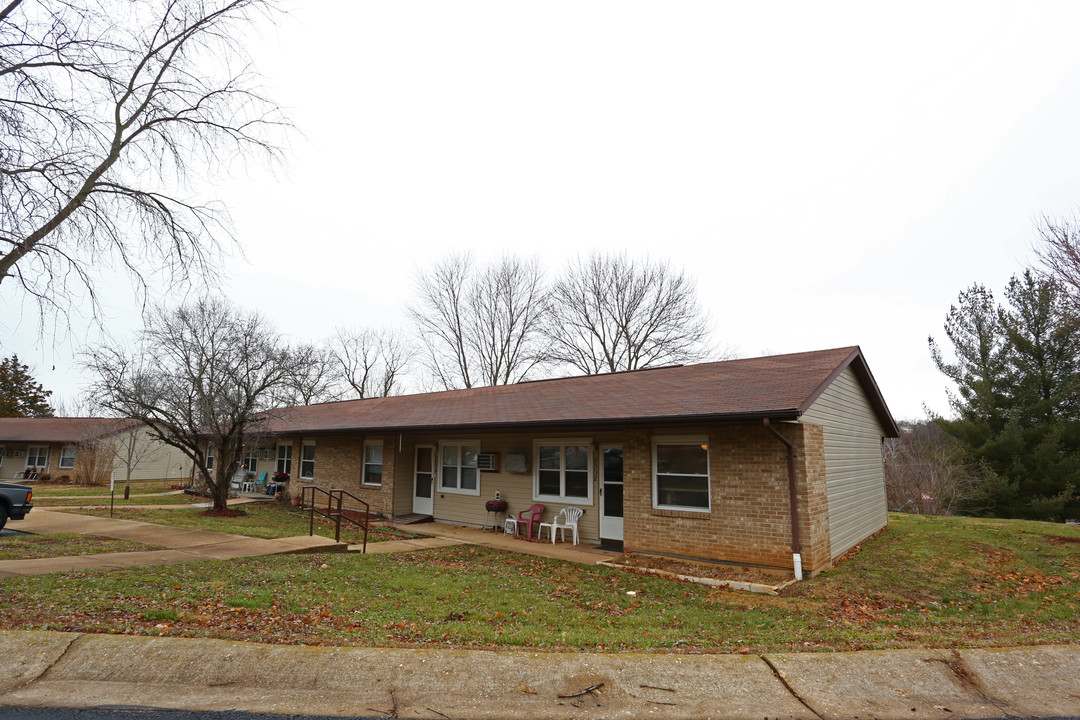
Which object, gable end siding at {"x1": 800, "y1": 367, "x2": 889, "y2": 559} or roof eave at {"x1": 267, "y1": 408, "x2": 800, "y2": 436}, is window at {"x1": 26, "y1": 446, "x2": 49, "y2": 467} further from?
gable end siding at {"x1": 800, "y1": 367, "x2": 889, "y2": 559}

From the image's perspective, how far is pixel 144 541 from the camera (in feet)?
33.6

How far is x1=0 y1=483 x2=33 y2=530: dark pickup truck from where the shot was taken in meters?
10.9

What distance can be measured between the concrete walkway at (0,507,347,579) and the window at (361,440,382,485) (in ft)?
18.6

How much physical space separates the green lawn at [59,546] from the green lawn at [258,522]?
203cm

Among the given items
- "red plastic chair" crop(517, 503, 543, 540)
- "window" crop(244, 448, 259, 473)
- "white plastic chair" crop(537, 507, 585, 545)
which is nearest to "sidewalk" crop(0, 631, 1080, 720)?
"white plastic chair" crop(537, 507, 585, 545)

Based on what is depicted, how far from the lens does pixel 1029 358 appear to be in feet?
77.7

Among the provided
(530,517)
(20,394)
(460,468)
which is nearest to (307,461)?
(460,468)

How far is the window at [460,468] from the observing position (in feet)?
48.7

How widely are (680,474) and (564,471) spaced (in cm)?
303

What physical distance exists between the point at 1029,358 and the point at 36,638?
103 ft

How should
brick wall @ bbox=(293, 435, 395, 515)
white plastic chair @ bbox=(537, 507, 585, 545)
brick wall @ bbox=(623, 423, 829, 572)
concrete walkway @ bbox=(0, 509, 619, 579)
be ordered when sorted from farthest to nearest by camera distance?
brick wall @ bbox=(293, 435, 395, 515)
white plastic chair @ bbox=(537, 507, 585, 545)
brick wall @ bbox=(623, 423, 829, 572)
concrete walkway @ bbox=(0, 509, 619, 579)

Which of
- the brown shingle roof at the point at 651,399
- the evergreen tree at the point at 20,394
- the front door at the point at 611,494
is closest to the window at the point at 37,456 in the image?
the evergreen tree at the point at 20,394

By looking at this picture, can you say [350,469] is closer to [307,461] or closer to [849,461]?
[307,461]

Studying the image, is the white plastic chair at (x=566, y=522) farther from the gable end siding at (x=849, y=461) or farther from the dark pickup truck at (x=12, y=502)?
the dark pickup truck at (x=12, y=502)
